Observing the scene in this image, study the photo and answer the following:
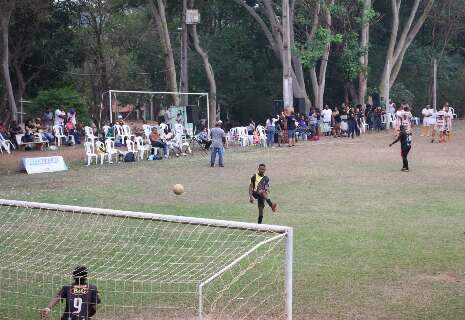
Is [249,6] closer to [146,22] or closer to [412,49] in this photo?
[146,22]

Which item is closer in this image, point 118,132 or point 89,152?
point 89,152

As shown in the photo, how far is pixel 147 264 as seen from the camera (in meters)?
12.7

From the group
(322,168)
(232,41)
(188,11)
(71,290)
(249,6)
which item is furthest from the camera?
(232,41)

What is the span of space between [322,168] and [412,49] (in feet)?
109

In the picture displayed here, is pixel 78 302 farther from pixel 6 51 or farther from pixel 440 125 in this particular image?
pixel 6 51

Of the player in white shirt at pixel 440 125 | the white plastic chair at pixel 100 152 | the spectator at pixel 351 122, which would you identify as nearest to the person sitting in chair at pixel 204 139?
the white plastic chair at pixel 100 152

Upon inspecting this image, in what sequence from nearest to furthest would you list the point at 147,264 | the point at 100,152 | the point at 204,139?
the point at 147,264
the point at 100,152
the point at 204,139

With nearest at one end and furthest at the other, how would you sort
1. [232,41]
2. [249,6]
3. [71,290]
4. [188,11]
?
[71,290] → [188,11] → [249,6] → [232,41]

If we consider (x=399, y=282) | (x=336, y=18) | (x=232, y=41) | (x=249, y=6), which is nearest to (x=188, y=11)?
(x=249, y=6)

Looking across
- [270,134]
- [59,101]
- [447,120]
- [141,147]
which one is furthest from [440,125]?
[59,101]

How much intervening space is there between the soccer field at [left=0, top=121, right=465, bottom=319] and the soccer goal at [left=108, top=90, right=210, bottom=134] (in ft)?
12.7

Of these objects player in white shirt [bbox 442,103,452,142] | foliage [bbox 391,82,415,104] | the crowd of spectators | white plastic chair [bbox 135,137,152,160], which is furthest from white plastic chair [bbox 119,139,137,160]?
foliage [bbox 391,82,415,104]

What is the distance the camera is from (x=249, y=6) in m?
46.3

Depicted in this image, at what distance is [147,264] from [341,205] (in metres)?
7.11
